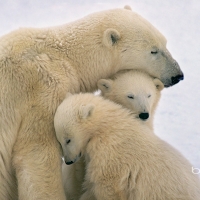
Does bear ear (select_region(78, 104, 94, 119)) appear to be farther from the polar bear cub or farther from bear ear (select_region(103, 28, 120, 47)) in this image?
bear ear (select_region(103, 28, 120, 47))

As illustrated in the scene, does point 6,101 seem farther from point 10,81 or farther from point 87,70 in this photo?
point 87,70

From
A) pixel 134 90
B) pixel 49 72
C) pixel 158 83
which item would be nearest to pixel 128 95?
pixel 134 90

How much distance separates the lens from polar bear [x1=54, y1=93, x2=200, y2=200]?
465 centimetres

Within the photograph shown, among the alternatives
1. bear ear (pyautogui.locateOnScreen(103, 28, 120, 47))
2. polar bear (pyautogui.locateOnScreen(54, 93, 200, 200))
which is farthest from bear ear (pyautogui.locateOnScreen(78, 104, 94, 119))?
bear ear (pyautogui.locateOnScreen(103, 28, 120, 47))

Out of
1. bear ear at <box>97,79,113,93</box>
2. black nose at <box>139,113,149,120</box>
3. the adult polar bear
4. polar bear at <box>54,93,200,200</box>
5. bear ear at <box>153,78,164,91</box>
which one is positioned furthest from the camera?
bear ear at <box>153,78,164,91</box>

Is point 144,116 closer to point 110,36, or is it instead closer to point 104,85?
point 104,85

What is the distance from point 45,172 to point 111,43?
1.34 metres

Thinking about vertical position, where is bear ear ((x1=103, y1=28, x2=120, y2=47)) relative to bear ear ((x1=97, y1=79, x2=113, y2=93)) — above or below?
above

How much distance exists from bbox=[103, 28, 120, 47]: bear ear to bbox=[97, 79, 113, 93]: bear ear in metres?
0.35

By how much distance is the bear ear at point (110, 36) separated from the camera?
503 centimetres

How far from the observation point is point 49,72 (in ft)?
16.0

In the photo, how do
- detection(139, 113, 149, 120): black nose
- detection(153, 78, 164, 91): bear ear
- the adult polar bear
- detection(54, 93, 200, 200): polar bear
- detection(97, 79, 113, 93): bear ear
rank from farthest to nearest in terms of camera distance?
detection(153, 78, 164, 91): bear ear < detection(97, 79, 113, 93): bear ear < detection(139, 113, 149, 120): black nose < the adult polar bear < detection(54, 93, 200, 200): polar bear

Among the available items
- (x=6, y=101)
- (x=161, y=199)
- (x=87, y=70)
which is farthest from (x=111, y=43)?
(x=161, y=199)

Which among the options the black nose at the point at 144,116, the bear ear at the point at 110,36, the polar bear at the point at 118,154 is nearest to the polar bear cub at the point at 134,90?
the black nose at the point at 144,116
